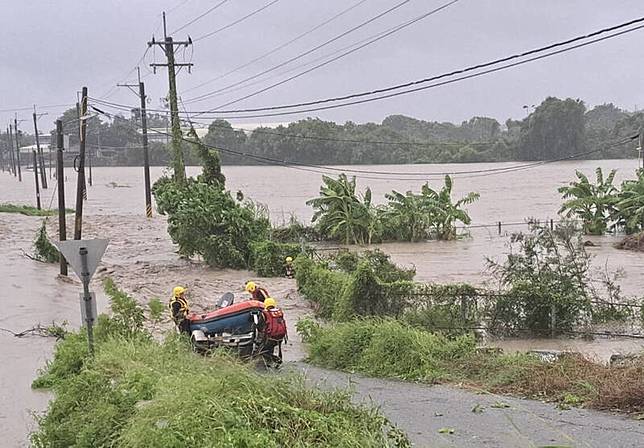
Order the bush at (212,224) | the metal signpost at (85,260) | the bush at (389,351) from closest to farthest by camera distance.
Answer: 1. the metal signpost at (85,260)
2. the bush at (389,351)
3. the bush at (212,224)

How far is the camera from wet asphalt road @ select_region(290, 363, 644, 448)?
8.89 meters

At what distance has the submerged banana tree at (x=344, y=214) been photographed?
136 ft

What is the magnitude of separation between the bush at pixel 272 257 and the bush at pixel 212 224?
111cm

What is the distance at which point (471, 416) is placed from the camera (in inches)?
410

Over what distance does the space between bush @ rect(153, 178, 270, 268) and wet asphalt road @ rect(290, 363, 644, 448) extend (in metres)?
19.3

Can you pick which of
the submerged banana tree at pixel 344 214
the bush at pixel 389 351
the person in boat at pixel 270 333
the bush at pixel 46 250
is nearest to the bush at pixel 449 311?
the bush at pixel 389 351

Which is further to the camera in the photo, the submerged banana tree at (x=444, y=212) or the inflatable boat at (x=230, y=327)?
the submerged banana tree at (x=444, y=212)

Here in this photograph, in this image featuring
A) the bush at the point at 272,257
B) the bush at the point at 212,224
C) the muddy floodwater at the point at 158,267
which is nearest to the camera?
the muddy floodwater at the point at 158,267

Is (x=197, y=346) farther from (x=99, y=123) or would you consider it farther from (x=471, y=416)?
(x=99, y=123)

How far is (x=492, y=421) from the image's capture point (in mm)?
10039

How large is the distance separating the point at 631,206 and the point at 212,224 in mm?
23622

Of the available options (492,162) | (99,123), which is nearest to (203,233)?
(492,162)

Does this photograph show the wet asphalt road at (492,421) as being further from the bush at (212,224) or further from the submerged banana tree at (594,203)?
the submerged banana tree at (594,203)

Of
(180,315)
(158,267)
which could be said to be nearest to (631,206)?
(158,267)
